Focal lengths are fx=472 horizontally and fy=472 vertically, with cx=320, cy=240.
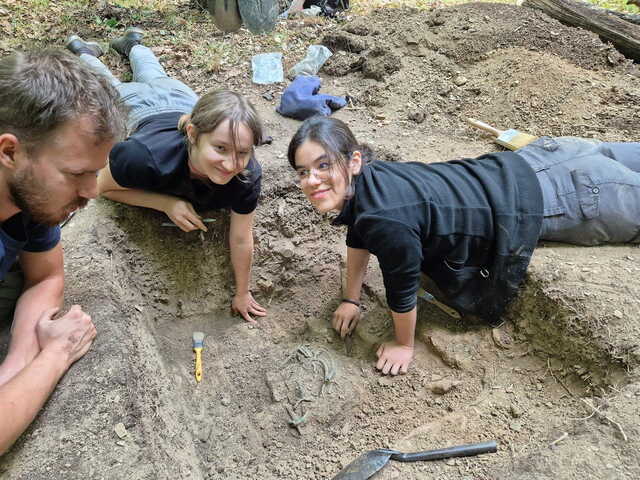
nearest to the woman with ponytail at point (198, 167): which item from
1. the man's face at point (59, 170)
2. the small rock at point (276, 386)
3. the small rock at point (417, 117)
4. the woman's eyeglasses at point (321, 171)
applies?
the woman's eyeglasses at point (321, 171)

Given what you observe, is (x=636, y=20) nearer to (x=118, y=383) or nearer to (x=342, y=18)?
(x=342, y=18)

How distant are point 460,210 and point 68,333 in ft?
5.66

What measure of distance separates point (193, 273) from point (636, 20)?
527 cm

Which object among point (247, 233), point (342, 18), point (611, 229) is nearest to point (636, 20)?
point (342, 18)

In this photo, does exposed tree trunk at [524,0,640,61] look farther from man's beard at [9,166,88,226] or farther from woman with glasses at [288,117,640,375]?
man's beard at [9,166,88,226]

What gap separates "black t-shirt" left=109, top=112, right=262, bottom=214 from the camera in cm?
228

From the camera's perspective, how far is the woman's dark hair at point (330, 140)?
6.81 ft

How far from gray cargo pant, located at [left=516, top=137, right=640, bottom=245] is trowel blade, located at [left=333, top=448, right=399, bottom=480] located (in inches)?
53.9

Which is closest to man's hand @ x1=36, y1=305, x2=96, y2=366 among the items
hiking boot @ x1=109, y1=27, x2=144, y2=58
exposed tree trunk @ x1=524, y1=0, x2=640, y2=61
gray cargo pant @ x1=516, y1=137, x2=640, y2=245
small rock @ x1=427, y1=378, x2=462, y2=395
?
small rock @ x1=427, y1=378, x2=462, y2=395

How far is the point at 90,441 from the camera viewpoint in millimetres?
1565

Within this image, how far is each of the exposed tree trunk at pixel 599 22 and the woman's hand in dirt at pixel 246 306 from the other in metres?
4.31

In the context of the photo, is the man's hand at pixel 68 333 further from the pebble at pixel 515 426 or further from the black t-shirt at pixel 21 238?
the pebble at pixel 515 426

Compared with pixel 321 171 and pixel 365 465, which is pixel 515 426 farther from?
pixel 321 171

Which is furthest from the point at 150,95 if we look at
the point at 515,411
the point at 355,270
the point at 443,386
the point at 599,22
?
the point at 599,22
